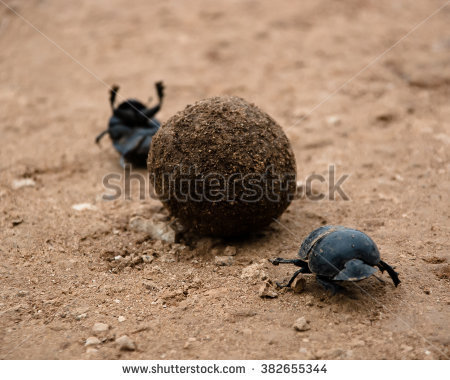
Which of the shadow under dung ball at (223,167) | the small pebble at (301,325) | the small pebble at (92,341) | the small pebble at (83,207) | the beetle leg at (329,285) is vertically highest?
the shadow under dung ball at (223,167)

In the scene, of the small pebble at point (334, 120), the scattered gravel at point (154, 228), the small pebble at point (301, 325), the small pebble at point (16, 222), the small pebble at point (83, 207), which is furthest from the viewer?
the small pebble at point (334, 120)

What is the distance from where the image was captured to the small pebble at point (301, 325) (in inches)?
101

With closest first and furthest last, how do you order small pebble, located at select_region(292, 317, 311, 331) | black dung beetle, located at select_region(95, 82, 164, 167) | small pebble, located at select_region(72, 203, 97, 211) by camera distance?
small pebble, located at select_region(292, 317, 311, 331) < small pebble, located at select_region(72, 203, 97, 211) < black dung beetle, located at select_region(95, 82, 164, 167)

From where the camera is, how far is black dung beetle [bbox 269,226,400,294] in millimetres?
2641

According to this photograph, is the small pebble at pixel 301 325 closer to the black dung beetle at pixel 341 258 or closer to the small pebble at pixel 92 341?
the black dung beetle at pixel 341 258

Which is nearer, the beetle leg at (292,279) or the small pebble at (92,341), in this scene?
the small pebble at (92,341)

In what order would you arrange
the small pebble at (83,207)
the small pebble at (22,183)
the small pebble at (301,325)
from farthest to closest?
1. the small pebble at (22,183)
2. the small pebble at (83,207)
3. the small pebble at (301,325)

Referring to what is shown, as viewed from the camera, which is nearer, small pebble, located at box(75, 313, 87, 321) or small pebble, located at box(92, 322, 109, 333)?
small pebble, located at box(92, 322, 109, 333)

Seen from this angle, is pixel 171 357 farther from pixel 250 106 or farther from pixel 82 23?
pixel 82 23

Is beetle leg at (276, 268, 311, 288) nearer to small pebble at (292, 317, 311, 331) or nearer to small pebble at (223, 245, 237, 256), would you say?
small pebble at (292, 317, 311, 331)

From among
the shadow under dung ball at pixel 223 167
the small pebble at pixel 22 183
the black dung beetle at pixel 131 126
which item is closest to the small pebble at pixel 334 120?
the black dung beetle at pixel 131 126

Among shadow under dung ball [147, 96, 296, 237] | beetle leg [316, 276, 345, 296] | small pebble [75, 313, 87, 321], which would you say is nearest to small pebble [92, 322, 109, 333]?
small pebble [75, 313, 87, 321]

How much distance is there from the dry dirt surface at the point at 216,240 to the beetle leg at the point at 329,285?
80 millimetres

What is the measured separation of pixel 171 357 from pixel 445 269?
187 cm
